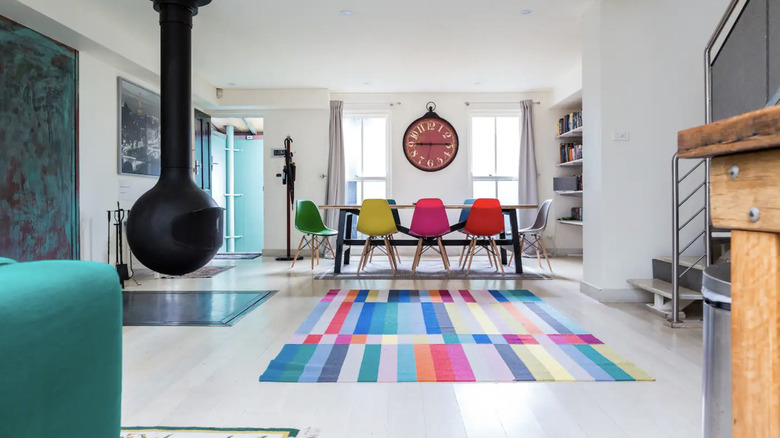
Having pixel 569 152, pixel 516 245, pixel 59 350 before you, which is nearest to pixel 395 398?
pixel 59 350

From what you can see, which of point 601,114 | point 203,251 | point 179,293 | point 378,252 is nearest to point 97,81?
point 179,293

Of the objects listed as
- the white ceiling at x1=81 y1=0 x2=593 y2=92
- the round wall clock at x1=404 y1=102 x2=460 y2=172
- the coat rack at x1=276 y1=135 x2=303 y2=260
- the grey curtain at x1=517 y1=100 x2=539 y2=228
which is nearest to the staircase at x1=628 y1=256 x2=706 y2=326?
the white ceiling at x1=81 y1=0 x2=593 y2=92

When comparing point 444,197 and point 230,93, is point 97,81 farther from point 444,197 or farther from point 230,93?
point 444,197

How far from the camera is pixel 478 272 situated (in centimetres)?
513

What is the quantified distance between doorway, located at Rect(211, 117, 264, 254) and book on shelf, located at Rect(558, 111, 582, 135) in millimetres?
5445

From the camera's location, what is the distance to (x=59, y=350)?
0.66 metres

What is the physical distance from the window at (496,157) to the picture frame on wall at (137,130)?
181 inches

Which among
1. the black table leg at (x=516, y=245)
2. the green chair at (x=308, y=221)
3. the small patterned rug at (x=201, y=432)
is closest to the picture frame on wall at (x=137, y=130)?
the green chair at (x=308, y=221)

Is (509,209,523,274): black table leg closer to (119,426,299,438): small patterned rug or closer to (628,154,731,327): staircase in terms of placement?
(628,154,731,327): staircase

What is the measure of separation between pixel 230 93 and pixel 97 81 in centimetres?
257

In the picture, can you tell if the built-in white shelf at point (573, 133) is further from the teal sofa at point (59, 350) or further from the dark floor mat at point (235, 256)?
the teal sofa at point (59, 350)

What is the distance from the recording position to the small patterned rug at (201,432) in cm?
146

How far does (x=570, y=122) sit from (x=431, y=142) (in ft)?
6.83

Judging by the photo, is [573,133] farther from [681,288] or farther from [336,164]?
[681,288]
